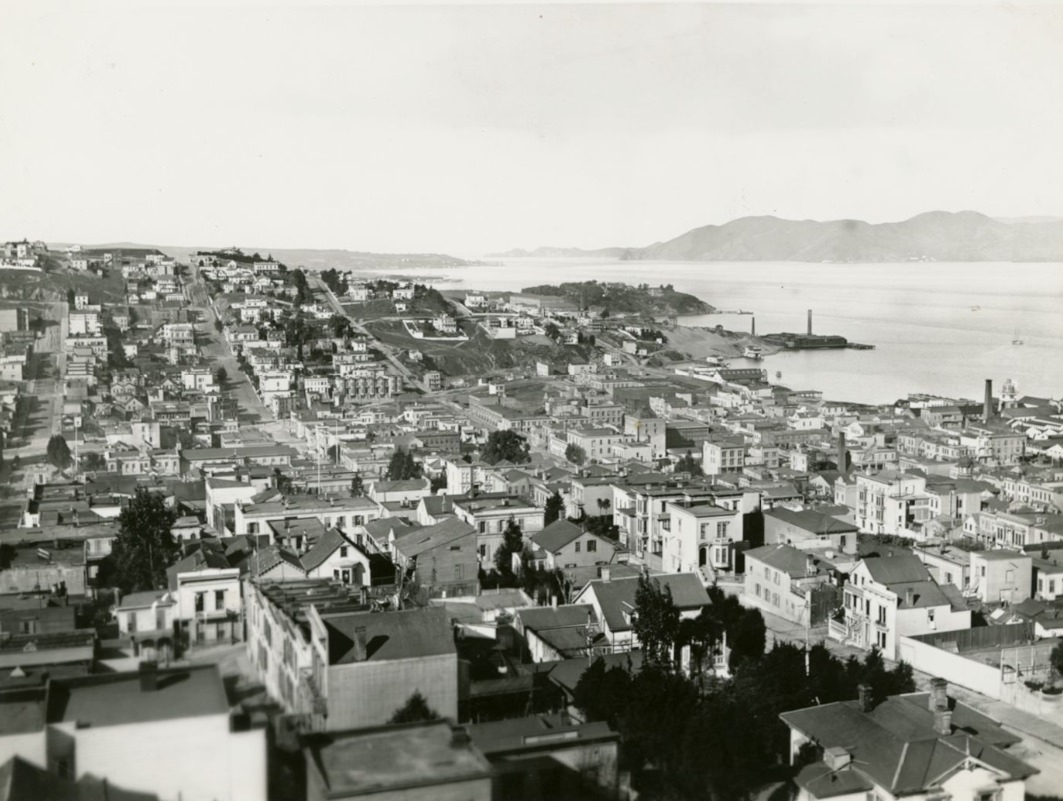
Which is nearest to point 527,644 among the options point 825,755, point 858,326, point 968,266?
point 825,755

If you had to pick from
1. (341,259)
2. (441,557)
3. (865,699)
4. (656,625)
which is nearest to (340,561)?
(441,557)

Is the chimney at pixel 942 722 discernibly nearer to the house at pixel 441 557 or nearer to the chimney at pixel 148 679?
the chimney at pixel 148 679

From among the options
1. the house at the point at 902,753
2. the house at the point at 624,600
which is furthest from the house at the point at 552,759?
the house at the point at 624,600

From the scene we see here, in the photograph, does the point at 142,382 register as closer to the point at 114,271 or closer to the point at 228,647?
the point at 114,271

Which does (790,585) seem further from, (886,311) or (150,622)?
(886,311)

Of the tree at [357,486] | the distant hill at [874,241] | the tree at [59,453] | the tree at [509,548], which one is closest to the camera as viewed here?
the tree at [509,548]

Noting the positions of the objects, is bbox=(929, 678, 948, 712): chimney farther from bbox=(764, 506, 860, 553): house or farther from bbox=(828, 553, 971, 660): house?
→ bbox=(764, 506, 860, 553): house
